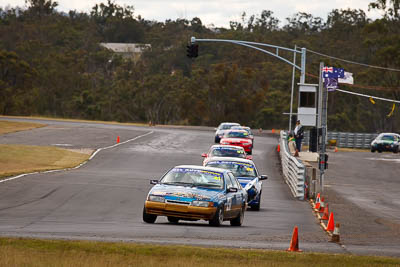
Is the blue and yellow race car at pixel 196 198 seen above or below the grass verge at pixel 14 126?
above

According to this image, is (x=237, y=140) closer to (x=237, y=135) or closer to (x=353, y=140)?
(x=237, y=135)

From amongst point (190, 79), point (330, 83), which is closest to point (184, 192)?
point (330, 83)

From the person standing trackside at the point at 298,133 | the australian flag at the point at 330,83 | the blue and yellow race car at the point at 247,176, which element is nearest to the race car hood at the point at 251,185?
the blue and yellow race car at the point at 247,176

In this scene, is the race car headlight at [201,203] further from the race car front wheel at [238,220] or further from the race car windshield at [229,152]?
the race car windshield at [229,152]

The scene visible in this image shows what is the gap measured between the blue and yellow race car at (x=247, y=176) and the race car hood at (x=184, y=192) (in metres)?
4.33

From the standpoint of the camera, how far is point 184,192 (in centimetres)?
1501

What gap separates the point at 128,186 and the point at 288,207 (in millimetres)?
6133

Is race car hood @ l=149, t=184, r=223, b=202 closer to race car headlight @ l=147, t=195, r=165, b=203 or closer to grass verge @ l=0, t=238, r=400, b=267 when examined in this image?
race car headlight @ l=147, t=195, r=165, b=203

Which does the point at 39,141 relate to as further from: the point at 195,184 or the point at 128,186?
the point at 195,184

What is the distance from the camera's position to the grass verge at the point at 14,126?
59419mm

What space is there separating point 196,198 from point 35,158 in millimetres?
24586

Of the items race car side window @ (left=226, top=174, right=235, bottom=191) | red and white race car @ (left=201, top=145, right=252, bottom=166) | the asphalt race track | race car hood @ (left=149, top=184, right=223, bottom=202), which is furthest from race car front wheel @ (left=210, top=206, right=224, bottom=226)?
red and white race car @ (left=201, top=145, right=252, bottom=166)

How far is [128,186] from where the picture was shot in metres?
25.6

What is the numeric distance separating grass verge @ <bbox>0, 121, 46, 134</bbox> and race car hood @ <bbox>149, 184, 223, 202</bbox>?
43.9 m
